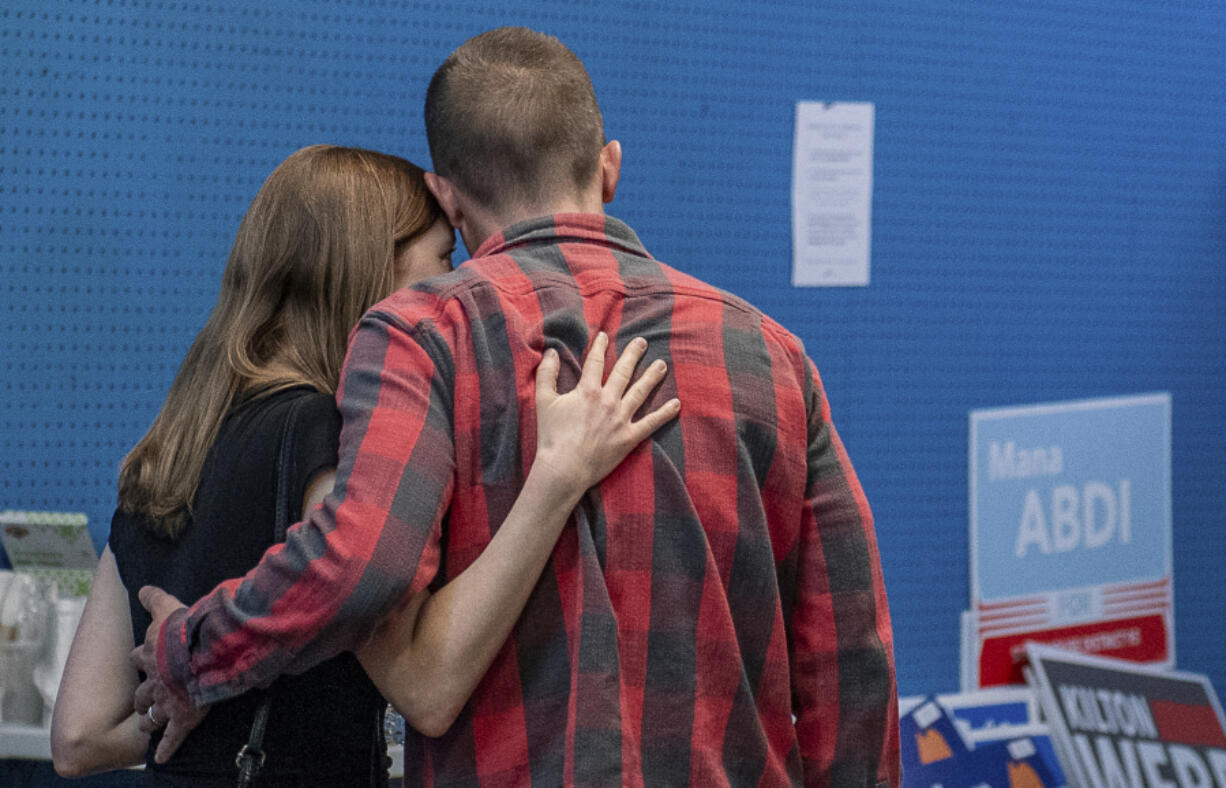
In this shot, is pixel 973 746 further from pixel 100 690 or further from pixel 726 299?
pixel 100 690

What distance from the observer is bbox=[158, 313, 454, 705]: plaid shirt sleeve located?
0.96 metres

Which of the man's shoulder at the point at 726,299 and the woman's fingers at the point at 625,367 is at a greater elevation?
the man's shoulder at the point at 726,299

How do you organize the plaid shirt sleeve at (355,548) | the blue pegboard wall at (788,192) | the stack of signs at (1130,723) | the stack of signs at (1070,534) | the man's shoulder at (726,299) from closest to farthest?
1. the plaid shirt sleeve at (355,548)
2. the man's shoulder at (726,299)
3. the blue pegboard wall at (788,192)
4. the stack of signs at (1130,723)
5. the stack of signs at (1070,534)

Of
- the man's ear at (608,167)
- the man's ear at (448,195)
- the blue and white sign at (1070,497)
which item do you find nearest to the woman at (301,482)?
the man's ear at (448,195)

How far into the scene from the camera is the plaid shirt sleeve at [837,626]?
118 centimetres

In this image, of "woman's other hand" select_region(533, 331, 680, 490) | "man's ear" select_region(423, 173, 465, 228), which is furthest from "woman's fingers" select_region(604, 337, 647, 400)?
"man's ear" select_region(423, 173, 465, 228)

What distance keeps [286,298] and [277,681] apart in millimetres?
422

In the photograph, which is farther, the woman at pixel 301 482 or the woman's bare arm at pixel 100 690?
the woman's bare arm at pixel 100 690

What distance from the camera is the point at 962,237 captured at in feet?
9.03

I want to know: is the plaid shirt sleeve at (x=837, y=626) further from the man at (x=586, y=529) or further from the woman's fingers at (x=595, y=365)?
the woman's fingers at (x=595, y=365)

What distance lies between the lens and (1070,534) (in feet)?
9.34

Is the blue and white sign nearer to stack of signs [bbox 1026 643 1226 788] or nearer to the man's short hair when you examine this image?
stack of signs [bbox 1026 643 1226 788]

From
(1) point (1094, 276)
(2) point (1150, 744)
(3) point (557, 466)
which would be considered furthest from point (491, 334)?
(1) point (1094, 276)

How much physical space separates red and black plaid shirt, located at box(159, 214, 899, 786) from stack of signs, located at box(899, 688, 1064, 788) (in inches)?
55.6
